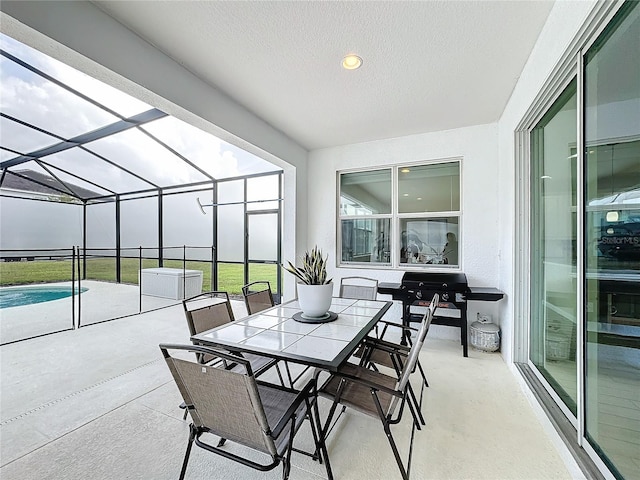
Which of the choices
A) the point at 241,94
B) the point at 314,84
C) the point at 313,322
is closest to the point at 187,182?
the point at 241,94

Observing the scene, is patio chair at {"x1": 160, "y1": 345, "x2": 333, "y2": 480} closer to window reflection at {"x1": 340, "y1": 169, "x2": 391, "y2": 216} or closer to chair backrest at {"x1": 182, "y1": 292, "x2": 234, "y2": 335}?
chair backrest at {"x1": 182, "y1": 292, "x2": 234, "y2": 335}

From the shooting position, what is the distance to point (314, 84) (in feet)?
9.12

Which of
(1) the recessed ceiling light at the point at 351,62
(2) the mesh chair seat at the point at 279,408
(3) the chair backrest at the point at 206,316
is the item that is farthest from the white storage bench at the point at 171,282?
(1) the recessed ceiling light at the point at 351,62

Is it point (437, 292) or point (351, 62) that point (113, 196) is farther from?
point (437, 292)

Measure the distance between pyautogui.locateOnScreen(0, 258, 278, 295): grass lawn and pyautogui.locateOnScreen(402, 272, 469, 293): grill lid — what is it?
292 centimetres

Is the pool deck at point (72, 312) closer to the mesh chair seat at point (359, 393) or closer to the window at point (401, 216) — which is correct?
the window at point (401, 216)

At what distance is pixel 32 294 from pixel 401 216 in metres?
9.67

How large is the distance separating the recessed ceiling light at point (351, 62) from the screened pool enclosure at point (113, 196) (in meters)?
2.51

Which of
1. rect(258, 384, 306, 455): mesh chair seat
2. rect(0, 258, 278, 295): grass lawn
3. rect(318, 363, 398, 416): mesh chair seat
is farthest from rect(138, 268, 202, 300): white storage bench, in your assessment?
rect(318, 363, 398, 416): mesh chair seat

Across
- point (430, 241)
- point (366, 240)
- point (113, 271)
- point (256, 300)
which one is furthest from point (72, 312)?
point (430, 241)

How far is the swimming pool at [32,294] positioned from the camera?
6.73 m

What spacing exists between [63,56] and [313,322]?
2433 millimetres

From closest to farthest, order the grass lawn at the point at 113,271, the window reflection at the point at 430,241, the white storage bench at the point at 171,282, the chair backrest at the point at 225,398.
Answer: the chair backrest at the point at 225,398
the window reflection at the point at 430,241
the grass lawn at the point at 113,271
the white storage bench at the point at 171,282

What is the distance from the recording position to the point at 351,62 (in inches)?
95.6
